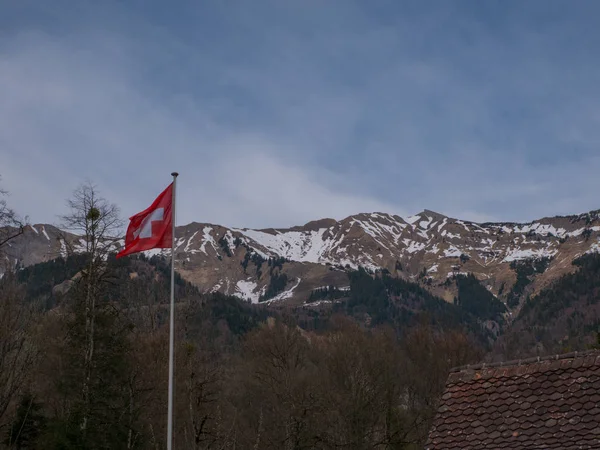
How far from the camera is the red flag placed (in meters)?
19.3

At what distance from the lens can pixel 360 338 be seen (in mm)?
67312

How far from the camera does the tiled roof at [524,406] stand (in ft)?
41.4

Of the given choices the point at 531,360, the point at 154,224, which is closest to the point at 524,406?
the point at 531,360

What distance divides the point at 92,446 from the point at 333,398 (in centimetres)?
2394

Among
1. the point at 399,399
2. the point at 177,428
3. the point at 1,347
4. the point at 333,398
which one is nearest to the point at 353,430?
the point at 333,398

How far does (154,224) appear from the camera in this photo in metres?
19.5

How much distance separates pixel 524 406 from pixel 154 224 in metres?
10.9

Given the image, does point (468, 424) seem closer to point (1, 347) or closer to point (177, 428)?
point (1, 347)

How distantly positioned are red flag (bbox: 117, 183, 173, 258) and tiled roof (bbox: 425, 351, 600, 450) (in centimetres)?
884

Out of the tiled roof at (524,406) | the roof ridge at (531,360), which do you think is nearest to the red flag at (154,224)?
the roof ridge at (531,360)

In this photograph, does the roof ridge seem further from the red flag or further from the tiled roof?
the red flag

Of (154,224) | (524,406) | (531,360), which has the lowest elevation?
(524,406)

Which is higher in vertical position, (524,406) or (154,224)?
(154,224)

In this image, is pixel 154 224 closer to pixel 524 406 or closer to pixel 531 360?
pixel 531 360
